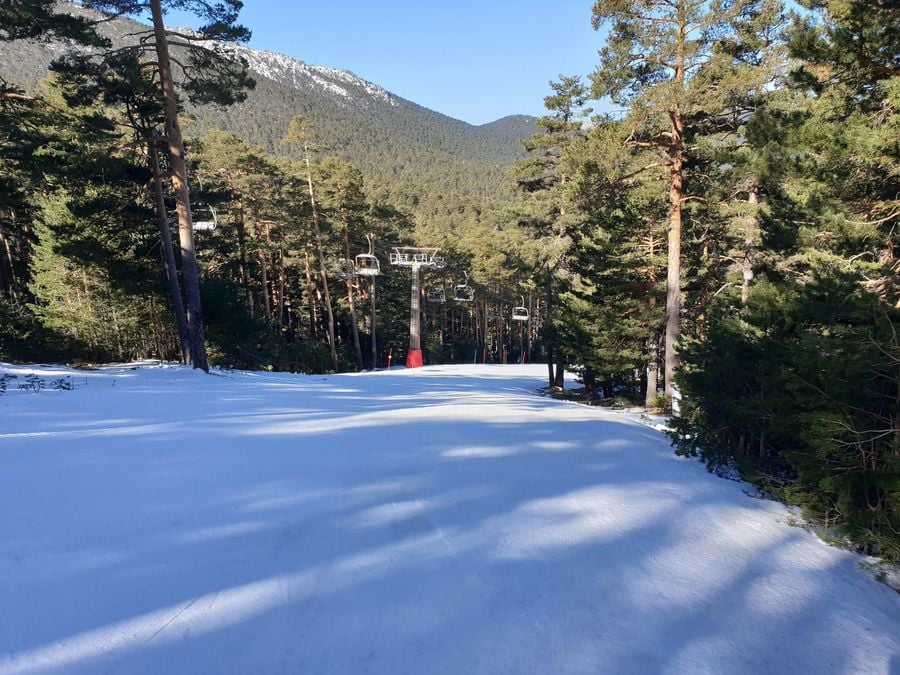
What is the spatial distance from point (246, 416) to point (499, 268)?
37506 mm

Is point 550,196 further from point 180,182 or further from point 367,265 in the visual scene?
point 367,265

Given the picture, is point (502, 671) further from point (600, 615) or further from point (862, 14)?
point (862, 14)

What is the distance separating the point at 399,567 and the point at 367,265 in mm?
30425

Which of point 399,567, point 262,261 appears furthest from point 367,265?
point 399,567

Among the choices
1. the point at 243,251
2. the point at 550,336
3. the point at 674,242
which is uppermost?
the point at 243,251

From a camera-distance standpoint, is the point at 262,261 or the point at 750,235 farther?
the point at 262,261

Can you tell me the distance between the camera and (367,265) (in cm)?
3184

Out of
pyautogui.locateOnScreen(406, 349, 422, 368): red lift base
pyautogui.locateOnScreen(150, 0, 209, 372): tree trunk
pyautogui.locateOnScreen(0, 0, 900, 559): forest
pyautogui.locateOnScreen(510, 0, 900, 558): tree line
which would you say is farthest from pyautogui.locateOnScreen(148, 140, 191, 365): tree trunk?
pyautogui.locateOnScreen(406, 349, 422, 368): red lift base

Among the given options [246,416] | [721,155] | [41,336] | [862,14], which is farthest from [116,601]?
[41,336]

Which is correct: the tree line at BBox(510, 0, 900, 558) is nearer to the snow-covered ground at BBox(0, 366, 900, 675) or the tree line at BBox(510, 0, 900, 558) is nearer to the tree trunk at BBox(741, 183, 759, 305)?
the tree trunk at BBox(741, 183, 759, 305)

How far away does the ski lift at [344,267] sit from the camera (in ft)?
94.5

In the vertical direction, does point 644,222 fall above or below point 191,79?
below

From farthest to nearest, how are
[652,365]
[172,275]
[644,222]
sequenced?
[644,222]
[652,365]
[172,275]

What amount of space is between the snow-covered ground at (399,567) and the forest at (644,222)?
3.52 feet
